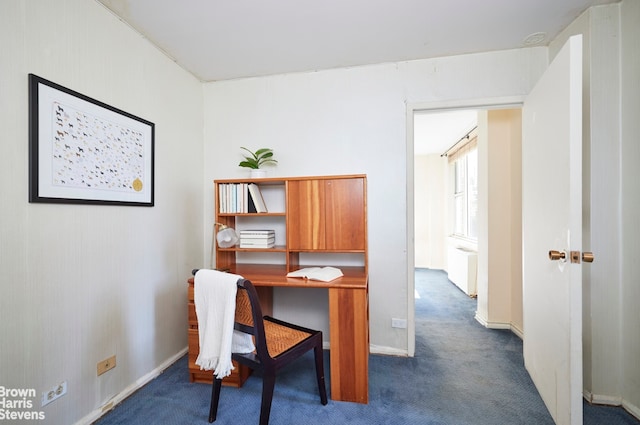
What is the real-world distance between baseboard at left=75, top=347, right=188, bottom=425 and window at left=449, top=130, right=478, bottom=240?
4348 millimetres

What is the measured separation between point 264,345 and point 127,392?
3.80 feet

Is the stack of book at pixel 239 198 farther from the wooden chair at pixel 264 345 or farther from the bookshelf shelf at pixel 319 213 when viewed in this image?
the wooden chair at pixel 264 345

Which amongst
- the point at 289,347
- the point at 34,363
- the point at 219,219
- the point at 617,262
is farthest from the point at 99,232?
the point at 617,262

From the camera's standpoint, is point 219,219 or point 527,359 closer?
point 527,359

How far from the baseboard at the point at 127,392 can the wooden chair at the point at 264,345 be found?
656 mm

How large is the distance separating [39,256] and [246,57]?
188 cm

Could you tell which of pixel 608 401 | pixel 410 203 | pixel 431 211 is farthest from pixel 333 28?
pixel 431 211

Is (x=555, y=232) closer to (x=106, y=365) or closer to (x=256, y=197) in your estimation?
(x=256, y=197)

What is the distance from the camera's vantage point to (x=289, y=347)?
1532 millimetres

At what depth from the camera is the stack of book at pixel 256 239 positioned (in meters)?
2.27

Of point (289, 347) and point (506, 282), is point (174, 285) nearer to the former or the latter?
point (289, 347)

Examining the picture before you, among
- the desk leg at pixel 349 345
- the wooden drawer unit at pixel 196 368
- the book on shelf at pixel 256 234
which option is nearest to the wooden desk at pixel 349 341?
the desk leg at pixel 349 345

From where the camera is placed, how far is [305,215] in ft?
7.06

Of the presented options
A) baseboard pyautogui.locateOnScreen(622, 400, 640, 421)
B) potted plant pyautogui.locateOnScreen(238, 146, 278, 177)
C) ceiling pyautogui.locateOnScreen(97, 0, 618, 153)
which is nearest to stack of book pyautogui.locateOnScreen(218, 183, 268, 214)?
potted plant pyautogui.locateOnScreen(238, 146, 278, 177)
